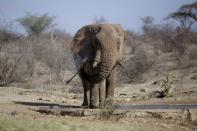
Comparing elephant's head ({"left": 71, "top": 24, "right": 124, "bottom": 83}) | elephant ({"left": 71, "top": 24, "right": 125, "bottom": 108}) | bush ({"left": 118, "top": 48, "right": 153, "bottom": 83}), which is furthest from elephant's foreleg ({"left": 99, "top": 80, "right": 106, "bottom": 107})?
bush ({"left": 118, "top": 48, "right": 153, "bottom": 83})

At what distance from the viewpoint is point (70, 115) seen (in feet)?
37.8

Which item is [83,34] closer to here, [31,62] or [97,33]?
[97,33]

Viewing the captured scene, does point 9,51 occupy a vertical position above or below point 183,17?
below

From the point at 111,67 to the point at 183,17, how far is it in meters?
31.6

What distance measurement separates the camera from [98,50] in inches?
490

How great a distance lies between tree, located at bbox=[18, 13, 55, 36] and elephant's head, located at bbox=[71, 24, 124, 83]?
98.8 ft

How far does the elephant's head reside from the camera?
12.2 m

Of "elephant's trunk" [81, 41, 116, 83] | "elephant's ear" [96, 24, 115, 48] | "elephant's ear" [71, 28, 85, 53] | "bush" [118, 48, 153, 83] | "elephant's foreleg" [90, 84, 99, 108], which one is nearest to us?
"elephant's trunk" [81, 41, 116, 83]

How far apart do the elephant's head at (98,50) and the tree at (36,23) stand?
30.1 metres

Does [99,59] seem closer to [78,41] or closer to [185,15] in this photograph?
[78,41]

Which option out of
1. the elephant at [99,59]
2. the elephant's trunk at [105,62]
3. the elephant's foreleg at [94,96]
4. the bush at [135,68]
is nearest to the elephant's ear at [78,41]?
the elephant at [99,59]

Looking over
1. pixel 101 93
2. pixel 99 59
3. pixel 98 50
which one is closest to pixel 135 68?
pixel 101 93

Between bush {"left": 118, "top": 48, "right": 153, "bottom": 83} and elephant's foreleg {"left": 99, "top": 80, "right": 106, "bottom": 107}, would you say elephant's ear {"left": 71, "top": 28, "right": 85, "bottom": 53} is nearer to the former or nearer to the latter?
elephant's foreleg {"left": 99, "top": 80, "right": 106, "bottom": 107}

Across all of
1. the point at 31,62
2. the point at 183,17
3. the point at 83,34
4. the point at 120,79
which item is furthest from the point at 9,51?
the point at 183,17
